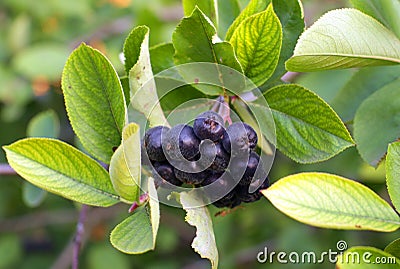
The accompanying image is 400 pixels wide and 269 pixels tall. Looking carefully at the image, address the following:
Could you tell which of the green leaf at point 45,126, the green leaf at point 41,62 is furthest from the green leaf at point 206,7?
the green leaf at point 41,62

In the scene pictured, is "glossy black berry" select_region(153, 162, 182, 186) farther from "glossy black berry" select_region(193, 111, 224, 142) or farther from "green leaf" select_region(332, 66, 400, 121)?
"green leaf" select_region(332, 66, 400, 121)

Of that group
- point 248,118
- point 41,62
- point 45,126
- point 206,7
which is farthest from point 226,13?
point 41,62

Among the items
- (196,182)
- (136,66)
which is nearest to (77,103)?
(136,66)

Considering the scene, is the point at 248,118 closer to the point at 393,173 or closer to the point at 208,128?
the point at 208,128

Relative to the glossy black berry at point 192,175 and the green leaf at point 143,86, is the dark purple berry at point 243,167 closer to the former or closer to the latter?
the glossy black berry at point 192,175

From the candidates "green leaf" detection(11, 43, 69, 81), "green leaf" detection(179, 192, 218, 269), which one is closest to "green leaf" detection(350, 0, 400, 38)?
"green leaf" detection(179, 192, 218, 269)
